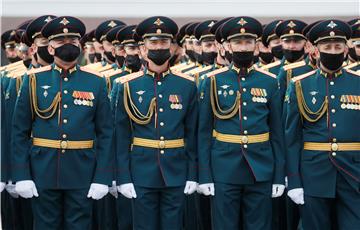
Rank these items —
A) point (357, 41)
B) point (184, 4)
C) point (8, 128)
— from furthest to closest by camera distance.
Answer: point (184, 4) → point (357, 41) → point (8, 128)

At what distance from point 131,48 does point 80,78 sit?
248 cm

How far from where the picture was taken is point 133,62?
10617mm

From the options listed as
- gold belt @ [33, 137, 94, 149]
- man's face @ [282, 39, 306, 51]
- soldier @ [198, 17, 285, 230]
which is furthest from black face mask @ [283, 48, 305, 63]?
gold belt @ [33, 137, 94, 149]

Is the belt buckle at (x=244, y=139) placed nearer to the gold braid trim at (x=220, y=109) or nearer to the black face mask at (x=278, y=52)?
the gold braid trim at (x=220, y=109)

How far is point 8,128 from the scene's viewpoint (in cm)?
919

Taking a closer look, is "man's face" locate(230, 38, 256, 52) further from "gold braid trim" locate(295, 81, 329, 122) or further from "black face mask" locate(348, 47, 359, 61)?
"black face mask" locate(348, 47, 359, 61)

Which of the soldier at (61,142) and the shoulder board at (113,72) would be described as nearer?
the soldier at (61,142)

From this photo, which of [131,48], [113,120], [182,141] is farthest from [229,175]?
[131,48]

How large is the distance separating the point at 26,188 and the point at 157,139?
1.13 metres

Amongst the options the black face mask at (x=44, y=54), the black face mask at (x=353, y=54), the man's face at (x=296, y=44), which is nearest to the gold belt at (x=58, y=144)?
the black face mask at (x=44, y=54)

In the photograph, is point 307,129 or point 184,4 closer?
point 307,129

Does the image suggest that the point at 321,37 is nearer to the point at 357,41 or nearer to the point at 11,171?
the point at 357,41

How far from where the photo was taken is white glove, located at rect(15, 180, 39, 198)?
802 cm

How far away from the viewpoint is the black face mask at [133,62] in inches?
417
